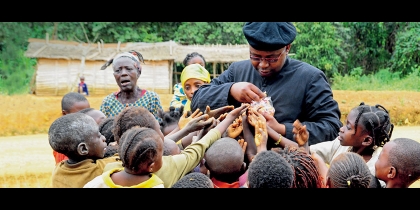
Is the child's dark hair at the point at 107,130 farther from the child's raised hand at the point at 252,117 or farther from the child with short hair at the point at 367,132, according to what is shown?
the child with short hair at the point at 367,132

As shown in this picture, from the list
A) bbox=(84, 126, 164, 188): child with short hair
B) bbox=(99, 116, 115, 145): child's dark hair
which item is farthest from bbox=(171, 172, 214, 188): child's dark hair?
bbox=(99, 116, 115, 145): child's dark hair

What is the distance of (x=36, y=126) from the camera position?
1487cm

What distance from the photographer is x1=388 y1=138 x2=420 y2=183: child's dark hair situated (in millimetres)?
2885

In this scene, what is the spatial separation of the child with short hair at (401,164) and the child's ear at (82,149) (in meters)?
1.88

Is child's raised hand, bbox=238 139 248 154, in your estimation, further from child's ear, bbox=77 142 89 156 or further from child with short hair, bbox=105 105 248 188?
child's ear, bbox=77 142 89 156

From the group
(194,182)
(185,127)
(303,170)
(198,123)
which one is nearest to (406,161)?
(303,170)

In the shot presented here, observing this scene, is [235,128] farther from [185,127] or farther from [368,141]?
[368,141]

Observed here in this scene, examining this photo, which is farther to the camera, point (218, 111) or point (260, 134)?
point (218, 111)

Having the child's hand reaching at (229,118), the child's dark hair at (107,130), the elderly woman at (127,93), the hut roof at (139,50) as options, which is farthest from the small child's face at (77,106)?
the hut roof at (139,50)

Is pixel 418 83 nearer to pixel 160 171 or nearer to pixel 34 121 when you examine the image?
pixel 34 121

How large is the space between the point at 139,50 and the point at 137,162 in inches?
677

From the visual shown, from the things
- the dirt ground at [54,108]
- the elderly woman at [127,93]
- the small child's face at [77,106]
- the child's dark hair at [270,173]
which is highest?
the child's dark hair at [270,173]

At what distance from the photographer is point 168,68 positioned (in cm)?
2025

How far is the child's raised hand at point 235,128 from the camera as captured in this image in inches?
135
